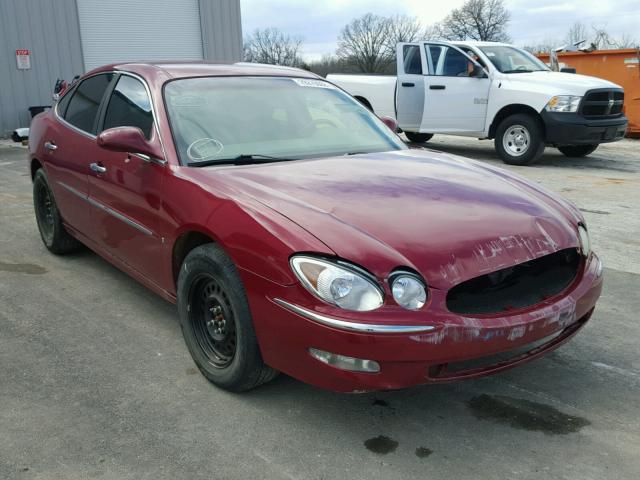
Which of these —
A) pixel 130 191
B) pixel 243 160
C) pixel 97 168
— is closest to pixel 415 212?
pixel 243 160

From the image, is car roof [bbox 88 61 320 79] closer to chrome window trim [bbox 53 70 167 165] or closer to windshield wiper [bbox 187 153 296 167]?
chrome window trim [bbox 53 70 167 165]

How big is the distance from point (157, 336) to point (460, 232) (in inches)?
76.1

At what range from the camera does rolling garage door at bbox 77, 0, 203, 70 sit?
53.7ft

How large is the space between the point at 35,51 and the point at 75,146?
13011 millimetres

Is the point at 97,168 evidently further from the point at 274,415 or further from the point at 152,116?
the point at 274,415

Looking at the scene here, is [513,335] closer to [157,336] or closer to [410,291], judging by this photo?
[410,291]

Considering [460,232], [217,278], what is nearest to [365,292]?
[460,232]

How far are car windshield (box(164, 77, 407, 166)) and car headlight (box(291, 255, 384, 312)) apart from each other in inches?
44.4

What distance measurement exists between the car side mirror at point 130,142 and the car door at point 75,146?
0.78 meters

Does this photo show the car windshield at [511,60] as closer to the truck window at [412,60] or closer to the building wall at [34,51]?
the truck window at [412,60]

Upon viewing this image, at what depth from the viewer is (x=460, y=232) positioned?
2.55 m

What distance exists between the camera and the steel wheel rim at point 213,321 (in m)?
2.81

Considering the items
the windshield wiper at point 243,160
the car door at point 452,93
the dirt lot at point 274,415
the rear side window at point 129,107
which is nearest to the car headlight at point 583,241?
the dirt lot at point 274,415

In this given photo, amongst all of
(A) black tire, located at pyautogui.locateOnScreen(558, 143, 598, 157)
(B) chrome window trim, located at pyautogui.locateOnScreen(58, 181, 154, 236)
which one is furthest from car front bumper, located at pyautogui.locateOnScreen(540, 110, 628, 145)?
(B) chrome window trim, located at pyautogui.locateOnScreen(58, 181, 154, 236)
